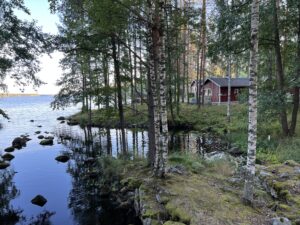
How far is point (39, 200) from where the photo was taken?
362 inches

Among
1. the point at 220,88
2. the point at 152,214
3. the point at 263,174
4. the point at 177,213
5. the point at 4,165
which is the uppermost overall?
the point at 220,88

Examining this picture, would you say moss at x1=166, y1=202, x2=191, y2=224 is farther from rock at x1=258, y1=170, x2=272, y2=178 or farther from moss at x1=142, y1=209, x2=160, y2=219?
rock at x1=258, y1=170, x2=272, y2=178

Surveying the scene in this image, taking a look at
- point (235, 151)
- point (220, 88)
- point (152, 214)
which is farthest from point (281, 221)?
point (220, 88)

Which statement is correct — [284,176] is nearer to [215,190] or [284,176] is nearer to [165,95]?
[215,190]

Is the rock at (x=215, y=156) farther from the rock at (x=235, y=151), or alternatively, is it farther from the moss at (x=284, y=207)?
the moss at (x=284, y=207)

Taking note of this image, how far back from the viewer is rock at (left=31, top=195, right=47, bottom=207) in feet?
30.0

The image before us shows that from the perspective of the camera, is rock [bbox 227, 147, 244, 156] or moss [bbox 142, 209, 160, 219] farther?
rock [bbox 227, 147, 244, 156]

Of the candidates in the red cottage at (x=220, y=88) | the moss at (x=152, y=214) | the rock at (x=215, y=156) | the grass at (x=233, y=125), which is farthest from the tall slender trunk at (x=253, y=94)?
the red cottage at (x=220, y=88)

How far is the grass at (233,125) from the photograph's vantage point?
10.9m

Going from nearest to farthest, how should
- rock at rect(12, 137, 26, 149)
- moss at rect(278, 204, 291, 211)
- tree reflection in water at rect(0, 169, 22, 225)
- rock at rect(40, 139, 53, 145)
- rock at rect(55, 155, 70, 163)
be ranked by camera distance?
1. moss at rect(278, 204, 291, 211)
2. tree reflection in water at rect(0, 169, 22, 225)
3. rock at rect(55, 155, 70, 163)
4. rock at rect(12, 137, 26, 149)
5. rock at rect(40, 139, 53, 145)

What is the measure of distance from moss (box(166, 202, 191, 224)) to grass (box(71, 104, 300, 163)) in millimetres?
4194

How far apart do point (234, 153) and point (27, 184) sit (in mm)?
9705

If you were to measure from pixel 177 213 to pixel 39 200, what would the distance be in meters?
5.86

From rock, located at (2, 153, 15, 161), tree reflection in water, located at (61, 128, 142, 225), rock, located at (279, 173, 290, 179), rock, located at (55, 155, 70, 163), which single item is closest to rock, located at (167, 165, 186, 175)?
tree reflection in water, located at (61, 128, 142, 225)
